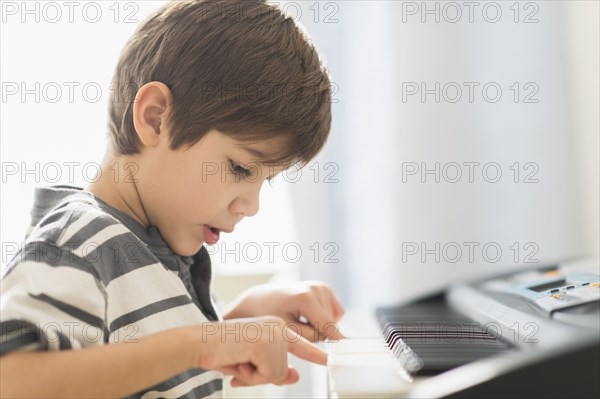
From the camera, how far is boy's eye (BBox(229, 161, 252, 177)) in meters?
0.73

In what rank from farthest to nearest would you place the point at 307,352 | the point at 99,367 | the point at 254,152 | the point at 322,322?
the point at 322,322 → the point at 254,152 → the point at 307,352 → the point at 99,367

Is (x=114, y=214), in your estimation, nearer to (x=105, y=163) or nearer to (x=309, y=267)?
(x=105, y=163)

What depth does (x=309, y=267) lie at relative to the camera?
80.3 inches

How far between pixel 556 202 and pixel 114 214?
32.9 inches

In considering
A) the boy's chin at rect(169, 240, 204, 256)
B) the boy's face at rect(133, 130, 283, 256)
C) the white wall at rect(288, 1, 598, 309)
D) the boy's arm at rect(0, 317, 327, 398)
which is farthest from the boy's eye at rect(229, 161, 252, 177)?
the white wall at rect(288, 1, 598, 309)

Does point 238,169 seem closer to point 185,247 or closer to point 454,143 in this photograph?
point 185,247

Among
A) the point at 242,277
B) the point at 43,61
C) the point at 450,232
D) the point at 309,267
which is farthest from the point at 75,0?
the point at 450,232

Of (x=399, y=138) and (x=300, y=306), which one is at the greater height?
(x=399, y=138)

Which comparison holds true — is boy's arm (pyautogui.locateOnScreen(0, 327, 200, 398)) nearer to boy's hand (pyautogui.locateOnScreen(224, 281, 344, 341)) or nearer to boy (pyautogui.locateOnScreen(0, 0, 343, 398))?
boy (pyautogui.locateOnScreen(0, 0, 343, 398))

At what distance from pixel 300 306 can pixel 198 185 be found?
26cm

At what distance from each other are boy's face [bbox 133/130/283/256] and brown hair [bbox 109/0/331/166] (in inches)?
0.6

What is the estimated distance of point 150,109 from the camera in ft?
2.51

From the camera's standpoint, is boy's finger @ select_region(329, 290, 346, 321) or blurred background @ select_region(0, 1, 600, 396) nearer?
boy's finger @ select_region(329, 290, 346, 321)

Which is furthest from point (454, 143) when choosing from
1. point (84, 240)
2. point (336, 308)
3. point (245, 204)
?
point (84, 240)
